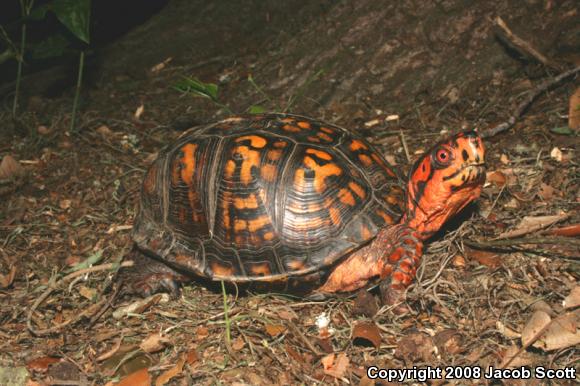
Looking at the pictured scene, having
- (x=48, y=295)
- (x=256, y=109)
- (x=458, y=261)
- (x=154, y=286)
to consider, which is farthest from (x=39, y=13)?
(x=458, y=261)

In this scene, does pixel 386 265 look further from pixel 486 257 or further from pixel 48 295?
pixel 48 295

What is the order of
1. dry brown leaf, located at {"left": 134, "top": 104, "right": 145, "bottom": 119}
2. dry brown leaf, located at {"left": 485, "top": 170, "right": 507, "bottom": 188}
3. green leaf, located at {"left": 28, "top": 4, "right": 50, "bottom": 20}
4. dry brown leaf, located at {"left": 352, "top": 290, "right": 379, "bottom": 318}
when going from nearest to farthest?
1. dry brown leaf, located at {"left": 352, "top": 290, "right": 379, "bottom": 318}
2. dry brown leaf, located at {"left": 485, "top": 170, "right": 507, "bottom": 188}
3. green leaf, located at {"left": 28, "top": 4, "right": 50, "bottom": 20}
4. dry brown leaf, located at {"left": 134, "top": 104, "right": 145, "bottom": 119}

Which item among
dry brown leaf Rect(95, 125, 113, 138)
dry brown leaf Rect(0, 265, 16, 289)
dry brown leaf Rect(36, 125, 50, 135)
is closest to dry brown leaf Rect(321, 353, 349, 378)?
dry brown leaf Rect(0, 265, 16, 289)

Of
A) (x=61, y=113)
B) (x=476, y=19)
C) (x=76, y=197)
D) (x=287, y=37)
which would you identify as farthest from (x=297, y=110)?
(x=61, y=113)

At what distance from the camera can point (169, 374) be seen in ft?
8.37

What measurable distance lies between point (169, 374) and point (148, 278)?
80 cm

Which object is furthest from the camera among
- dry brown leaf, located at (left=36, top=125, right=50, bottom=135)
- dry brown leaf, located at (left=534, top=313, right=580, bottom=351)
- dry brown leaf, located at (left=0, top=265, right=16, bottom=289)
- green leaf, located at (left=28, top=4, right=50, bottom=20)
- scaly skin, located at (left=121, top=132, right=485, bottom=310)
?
dry brown leaf, located at (left=36, top=125, right=50, bottom=135)

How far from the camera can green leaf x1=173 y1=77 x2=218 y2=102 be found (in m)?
4.50

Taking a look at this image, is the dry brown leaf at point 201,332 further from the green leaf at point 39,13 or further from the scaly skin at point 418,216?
the green leaf at point 39,13

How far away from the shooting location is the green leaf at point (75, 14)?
11.9ft

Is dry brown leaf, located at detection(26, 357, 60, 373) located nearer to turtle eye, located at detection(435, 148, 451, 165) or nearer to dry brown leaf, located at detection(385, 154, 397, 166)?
turtle eye, located at detection(435, 148, 451, 165)

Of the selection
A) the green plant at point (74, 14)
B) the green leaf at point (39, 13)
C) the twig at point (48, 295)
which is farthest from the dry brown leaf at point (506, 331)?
the green leaf at point (39, 13)

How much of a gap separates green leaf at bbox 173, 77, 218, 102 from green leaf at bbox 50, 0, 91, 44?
1.05m

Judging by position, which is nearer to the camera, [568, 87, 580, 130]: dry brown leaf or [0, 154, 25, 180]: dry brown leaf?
[568, 87, 580, 130]: dry brown leaf
